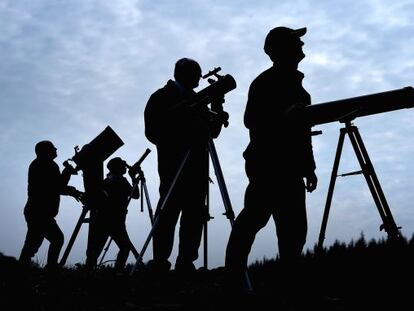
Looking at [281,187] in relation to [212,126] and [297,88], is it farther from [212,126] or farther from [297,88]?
[212,126]

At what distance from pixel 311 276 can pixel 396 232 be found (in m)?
1.23

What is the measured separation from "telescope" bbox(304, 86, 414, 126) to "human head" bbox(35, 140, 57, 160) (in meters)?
5.29

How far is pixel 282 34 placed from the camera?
4.27 m

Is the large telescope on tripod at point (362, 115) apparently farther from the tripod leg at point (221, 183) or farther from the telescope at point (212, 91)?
the telescope at point (212, 91)

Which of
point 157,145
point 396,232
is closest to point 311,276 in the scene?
point 396,232

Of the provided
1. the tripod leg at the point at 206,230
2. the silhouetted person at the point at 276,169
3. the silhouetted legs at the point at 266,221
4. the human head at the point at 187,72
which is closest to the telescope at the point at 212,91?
the human head at the point at 187,72

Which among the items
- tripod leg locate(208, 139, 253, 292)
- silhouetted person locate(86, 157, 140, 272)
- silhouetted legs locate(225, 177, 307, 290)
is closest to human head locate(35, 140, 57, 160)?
silhouetted person locate(86, 157, 140, 272)

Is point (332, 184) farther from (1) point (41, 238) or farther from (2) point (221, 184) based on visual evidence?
(1) point (41, 238)

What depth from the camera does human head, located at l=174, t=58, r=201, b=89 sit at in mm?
6121

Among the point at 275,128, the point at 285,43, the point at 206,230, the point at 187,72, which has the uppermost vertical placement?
the point at 187,72

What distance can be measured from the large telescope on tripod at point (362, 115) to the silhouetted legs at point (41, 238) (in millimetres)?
4864

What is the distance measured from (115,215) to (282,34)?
5.69m

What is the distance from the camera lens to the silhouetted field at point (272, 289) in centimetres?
368

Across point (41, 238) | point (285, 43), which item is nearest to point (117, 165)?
point (41, 238)
